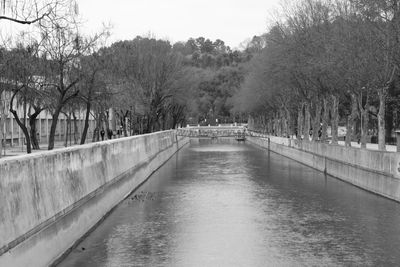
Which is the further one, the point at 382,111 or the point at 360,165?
the point at 382,111

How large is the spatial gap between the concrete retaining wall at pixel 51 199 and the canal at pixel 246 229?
0.53m

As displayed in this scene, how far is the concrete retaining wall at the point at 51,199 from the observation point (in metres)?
8.63

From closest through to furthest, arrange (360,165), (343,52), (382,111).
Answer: (360,165)
(382,111)
(343,52)

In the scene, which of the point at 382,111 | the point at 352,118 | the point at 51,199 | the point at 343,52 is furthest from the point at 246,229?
the point at 352,118

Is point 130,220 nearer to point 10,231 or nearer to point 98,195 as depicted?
point 98,195

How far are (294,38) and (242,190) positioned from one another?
18.5 m

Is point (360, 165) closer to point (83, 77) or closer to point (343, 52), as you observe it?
point (343, 52)

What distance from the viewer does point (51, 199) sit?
10.9m

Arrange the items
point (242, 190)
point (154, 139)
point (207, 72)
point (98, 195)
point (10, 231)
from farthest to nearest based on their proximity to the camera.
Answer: point (207, 72) < point (154, 139) < point (242, 190) < point (98, 195) < point (10, 231)

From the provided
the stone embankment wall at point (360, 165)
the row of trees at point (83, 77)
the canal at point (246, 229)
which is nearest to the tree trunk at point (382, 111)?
the stone embankment wall at point (360, 165)

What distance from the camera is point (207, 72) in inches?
6919

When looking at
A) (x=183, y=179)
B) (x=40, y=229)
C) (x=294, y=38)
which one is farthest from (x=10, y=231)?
(x=294, y=38)

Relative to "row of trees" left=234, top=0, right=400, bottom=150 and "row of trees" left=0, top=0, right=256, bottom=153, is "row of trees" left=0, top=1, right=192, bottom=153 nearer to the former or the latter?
"row of trees" left=0, top=0, right=256, bottom=153

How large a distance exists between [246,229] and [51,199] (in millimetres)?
5242
